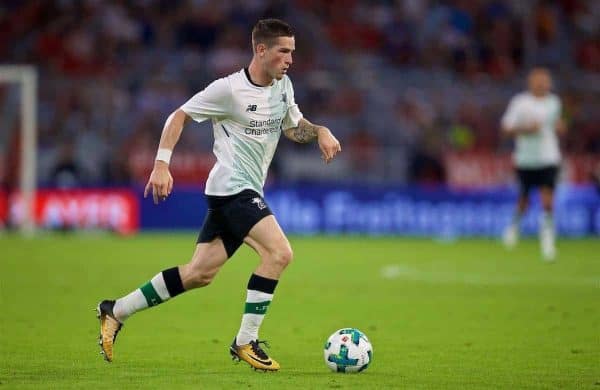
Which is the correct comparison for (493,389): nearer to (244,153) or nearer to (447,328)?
(244,153)

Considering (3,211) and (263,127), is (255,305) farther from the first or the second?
(3,211)

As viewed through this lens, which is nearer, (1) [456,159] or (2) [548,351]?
(2) [548,351]

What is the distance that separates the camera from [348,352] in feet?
23.3

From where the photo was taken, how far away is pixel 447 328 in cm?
954

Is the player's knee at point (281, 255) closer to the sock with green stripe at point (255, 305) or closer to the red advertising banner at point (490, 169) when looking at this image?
the sock with green stripe at point (255, 305)

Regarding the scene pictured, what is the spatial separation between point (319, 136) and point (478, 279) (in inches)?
272

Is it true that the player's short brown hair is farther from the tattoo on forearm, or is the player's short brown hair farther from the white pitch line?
the white pitch line

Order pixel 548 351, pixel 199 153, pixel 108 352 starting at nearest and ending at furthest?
pixel 108 352 → pixel 548 351 → pixel 199 153


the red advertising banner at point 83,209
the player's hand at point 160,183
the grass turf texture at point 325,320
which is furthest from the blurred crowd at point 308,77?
the player's hand at point 160,183

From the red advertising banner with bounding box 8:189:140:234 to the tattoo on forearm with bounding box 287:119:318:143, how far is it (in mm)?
14616

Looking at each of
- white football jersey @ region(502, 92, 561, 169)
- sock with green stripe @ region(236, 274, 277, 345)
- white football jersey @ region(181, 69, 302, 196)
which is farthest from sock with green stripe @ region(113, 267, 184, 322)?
white football jersey @ region(502, 92, 561, 169)

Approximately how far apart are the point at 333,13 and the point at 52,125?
6861 mm

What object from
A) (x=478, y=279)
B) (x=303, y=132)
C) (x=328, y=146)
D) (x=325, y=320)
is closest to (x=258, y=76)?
(x=303, y=132)

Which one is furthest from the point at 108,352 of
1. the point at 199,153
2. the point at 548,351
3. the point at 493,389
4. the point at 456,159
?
the point at 456,159
